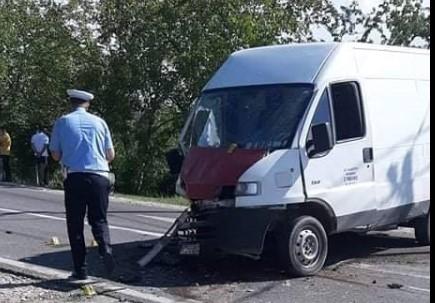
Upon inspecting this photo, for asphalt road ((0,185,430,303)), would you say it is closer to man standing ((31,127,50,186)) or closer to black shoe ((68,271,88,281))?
black shoe ((68,271,88,281))

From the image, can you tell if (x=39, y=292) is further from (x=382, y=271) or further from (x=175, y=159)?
(x=382, y=271)

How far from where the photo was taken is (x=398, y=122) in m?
10.5

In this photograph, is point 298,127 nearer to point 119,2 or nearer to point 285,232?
point 285,232

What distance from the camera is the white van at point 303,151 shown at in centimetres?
902

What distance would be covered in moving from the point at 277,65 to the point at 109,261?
2.90 meters

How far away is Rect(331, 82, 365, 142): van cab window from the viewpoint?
380 inches

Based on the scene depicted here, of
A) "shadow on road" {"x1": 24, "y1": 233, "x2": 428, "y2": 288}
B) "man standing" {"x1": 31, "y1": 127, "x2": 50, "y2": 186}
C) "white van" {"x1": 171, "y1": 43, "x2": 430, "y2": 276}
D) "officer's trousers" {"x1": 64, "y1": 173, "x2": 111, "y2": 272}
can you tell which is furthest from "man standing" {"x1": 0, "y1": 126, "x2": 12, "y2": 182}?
"officer's trousers" {"x1": 64, "y1": 173, "x2": 111, "y2": 272}

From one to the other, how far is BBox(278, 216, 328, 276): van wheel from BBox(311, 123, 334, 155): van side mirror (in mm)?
737

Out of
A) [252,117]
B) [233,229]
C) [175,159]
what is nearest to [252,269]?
[233,229]

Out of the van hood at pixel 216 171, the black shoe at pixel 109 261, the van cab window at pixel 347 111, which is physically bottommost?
the black shoe at pixel 109 261

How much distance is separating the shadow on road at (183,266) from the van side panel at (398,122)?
0.88 meters

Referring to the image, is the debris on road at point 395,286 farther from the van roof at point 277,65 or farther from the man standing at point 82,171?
the man standing at point 82,171

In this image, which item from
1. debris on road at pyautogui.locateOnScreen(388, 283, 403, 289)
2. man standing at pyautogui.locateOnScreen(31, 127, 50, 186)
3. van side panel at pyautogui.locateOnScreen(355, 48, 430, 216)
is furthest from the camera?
man standing at pyautogui.locateOnScreen(31, 127, 50, 186)

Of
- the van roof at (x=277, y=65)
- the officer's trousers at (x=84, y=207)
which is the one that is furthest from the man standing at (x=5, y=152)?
the officer's trousers at (x=84, y=207)
